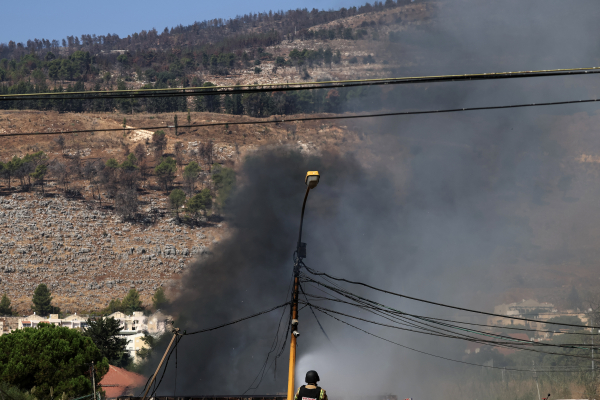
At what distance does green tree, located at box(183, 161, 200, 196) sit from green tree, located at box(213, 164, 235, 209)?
481 cm

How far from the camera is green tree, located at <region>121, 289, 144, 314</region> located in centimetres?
9400

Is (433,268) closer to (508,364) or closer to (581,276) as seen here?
(508,364)

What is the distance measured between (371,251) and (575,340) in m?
27.7

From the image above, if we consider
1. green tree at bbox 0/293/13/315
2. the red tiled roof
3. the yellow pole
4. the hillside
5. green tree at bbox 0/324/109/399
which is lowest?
the red tiled roof

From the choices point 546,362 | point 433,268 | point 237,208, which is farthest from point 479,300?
point 237,208

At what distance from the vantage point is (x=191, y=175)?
141750 mm

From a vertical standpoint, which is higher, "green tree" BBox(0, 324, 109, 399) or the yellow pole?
the yellow pole

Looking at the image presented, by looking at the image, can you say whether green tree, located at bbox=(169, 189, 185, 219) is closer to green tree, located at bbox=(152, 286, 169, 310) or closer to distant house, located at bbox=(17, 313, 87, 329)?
green tree, located at bbox=(152, 286, 169, 310)

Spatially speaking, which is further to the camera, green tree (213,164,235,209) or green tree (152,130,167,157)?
green tree (152,130,167,157)

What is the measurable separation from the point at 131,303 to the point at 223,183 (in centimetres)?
4783

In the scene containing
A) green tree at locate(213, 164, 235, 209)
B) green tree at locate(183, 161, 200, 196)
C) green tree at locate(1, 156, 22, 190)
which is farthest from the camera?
green tree at locate(183, 161, 200, 196)

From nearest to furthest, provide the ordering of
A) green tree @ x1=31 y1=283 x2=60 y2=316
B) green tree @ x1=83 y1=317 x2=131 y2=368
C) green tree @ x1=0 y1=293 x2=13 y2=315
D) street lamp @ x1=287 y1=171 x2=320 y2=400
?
street lamp @ x1=287 y1=171 x2=320 y2=400 → green tree @ x1=83 y1=317 x2=131 y2=368 → green tree @ x1=0 y1=293 x2=13 y2=315 → green tree @ x1=31 y1=283 x2=60 y2=316

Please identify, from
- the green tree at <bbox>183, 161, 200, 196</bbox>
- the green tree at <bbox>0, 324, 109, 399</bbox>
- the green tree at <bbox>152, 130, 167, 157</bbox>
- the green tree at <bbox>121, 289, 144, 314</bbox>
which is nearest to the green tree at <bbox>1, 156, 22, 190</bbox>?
the green tree at <bbox>152, 130, 167, 157</bbox>

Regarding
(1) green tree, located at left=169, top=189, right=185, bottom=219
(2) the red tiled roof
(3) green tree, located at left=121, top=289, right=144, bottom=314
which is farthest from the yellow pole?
(1) green tree, located at left=169, top=189, right=185, bottom=219
